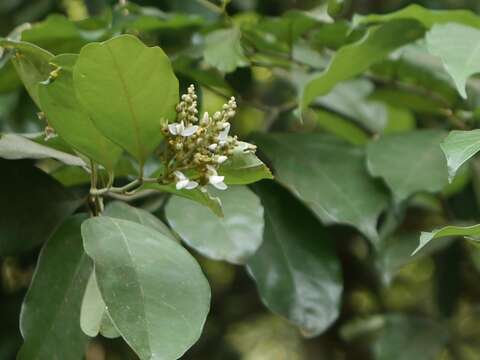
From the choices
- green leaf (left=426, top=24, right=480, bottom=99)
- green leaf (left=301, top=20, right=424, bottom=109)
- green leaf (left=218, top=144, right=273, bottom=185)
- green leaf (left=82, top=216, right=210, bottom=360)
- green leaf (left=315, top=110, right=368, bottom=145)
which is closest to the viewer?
green leaf (left=82, top=216, right=210, bottom=360)

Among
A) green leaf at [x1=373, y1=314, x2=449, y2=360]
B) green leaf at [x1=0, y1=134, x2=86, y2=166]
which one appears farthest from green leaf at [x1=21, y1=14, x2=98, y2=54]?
green leaf at [x1=373, y1=314, x2=449, y2=360]

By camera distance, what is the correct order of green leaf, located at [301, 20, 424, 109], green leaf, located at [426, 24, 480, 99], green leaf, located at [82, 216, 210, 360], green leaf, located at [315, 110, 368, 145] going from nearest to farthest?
green leaf, located at [82, 216, 210, 360]
green leaf, located at [426, 24, 480, 99]
green leaf, located at [301, 20, 424, 109]
green leaf, located at [315, 110, 368, 145]

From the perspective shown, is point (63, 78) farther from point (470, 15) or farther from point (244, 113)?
point (244, 113)

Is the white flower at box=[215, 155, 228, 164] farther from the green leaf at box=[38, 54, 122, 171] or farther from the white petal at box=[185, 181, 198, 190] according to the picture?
the green leaf at box=[38, 54, 122, 171]

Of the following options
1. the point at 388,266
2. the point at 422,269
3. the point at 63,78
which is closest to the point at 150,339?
the point at 63,78

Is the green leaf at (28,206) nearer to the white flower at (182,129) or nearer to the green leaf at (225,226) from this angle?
the green leaf at (225,226)

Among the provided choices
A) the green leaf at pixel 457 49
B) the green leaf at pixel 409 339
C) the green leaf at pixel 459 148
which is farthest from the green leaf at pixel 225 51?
the green leaf at pixel 409 339

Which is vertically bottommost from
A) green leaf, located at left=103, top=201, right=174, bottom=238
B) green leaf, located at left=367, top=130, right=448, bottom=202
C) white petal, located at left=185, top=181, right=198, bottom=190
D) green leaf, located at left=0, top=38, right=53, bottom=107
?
green leaf, located at left=367, top=130, right=448, bottom=202
